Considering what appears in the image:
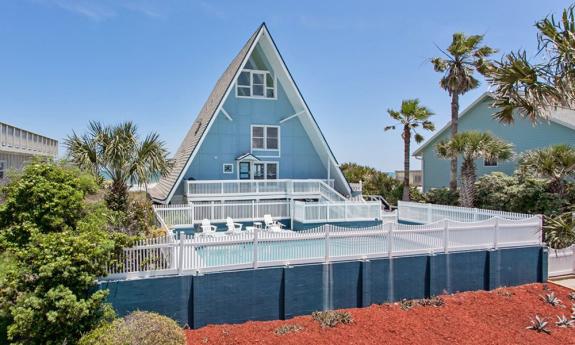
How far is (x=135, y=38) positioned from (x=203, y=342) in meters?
14.8

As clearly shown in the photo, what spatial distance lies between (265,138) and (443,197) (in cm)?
1214

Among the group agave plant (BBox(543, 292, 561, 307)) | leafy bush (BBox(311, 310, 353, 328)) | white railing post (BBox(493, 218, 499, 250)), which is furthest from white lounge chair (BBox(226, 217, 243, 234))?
agave plant (BBox(543, 292, 561, 307))

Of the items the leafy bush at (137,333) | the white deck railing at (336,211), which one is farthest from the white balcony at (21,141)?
the leafy bush at (137,333)

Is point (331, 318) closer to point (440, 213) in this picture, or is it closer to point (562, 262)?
point (562, 262)

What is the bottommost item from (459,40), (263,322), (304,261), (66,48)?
(263,322)

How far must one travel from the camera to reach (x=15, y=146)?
58.4 ft

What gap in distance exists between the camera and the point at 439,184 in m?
28.2

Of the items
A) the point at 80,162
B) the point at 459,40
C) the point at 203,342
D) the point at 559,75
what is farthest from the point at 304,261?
the point at 459,40

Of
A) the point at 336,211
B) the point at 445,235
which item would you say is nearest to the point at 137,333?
the point at 445,235

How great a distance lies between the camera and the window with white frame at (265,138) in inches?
869

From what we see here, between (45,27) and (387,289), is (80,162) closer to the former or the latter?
(45,27)

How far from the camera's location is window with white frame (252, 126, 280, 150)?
72.4 feet

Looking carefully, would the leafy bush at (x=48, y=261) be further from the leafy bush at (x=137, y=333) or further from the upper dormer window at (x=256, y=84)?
the upper dormer window at (x=256, y=84)

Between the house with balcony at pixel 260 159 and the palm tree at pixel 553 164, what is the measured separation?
7.31 metres
